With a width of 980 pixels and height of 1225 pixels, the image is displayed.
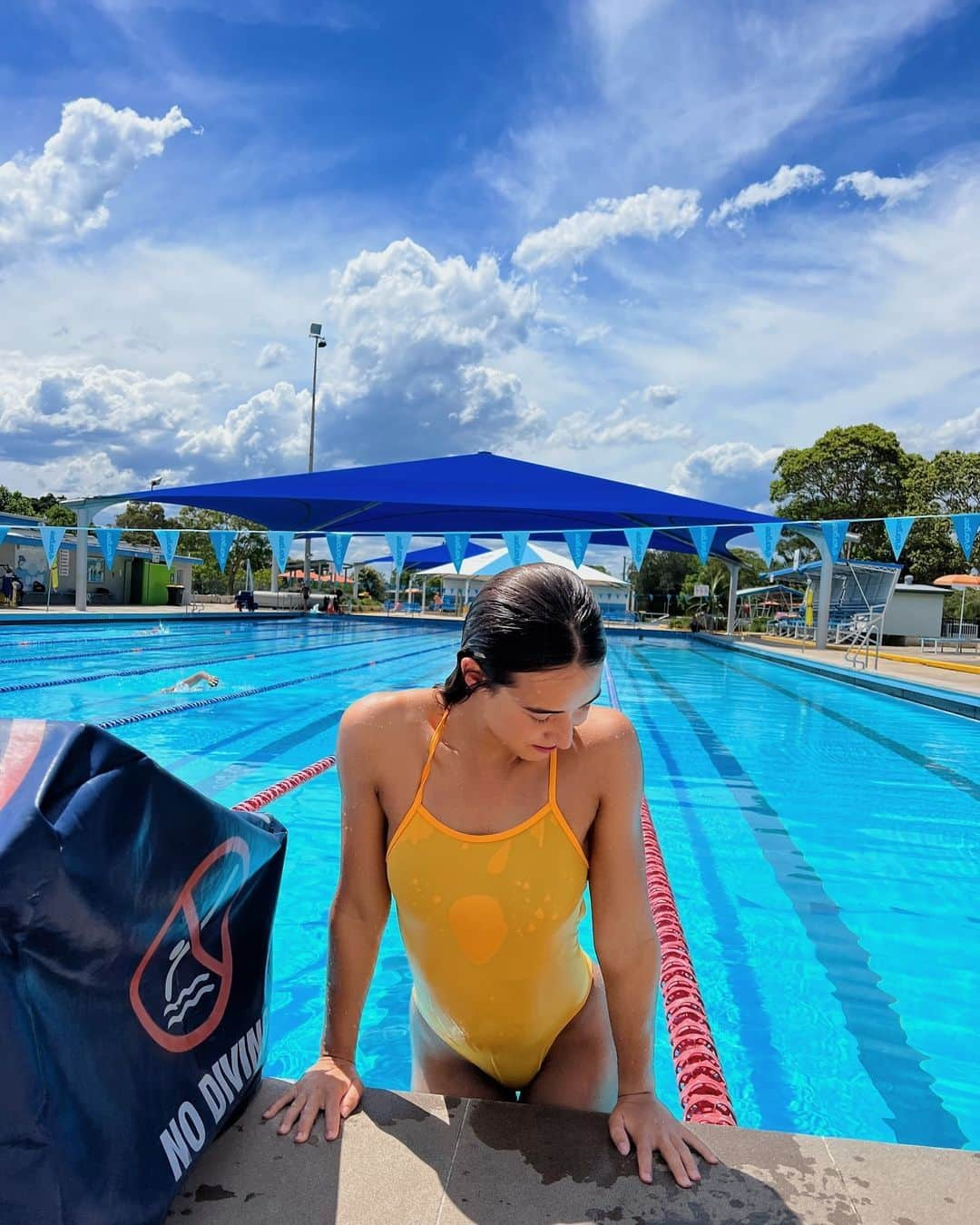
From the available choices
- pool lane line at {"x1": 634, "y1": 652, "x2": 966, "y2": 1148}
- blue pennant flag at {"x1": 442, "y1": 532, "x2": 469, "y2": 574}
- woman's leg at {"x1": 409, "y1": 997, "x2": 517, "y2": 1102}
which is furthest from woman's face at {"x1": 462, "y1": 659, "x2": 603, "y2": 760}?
blue pennant flag at {"x1": 442, "y1": 532, "x2": 469, "y2": 574}

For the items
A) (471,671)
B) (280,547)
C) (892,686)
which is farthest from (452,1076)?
(280,547)

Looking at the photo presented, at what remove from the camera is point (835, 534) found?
53.7 feet

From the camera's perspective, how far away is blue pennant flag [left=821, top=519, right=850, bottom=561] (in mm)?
15819

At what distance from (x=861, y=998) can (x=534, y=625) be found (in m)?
2.73

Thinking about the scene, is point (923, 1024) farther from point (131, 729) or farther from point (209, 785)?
point (131, 729)

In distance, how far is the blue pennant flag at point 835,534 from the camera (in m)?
15.8

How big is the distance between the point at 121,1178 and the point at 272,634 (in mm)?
18156

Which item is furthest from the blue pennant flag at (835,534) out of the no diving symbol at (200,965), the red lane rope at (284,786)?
the no diving symbol at (200,965)

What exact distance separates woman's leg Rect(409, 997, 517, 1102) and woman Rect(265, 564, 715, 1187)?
139 millimetres

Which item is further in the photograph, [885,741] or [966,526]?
→ [966,526]

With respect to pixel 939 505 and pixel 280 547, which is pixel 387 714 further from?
pixel 939 505

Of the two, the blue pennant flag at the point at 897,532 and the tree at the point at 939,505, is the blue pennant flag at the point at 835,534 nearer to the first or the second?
the blue pennant flag at the point at 897,532

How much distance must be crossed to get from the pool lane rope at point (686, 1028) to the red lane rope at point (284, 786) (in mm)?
2125

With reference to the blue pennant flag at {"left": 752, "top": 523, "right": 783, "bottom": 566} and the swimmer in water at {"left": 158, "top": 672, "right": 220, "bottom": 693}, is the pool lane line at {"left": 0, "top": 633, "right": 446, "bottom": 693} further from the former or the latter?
the blue pennant flag at {"left": 752, "top": 523, "right": 783, "bottom": 566}
